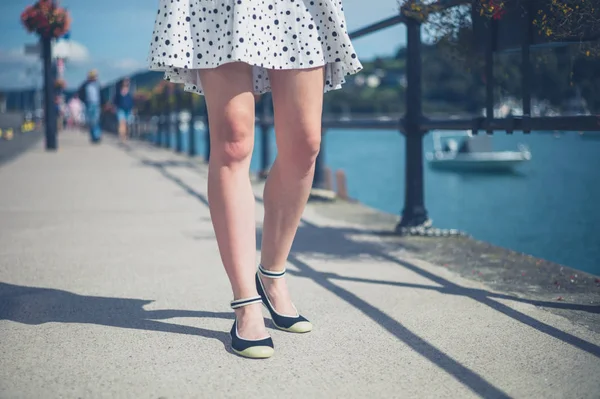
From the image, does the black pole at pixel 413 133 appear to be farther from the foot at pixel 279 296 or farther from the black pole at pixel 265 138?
the black pole at pixel 265 138

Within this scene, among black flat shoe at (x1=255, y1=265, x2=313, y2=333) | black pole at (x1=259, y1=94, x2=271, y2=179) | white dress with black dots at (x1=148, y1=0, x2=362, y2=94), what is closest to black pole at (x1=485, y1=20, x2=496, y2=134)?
white dress with black dots at (x1=148, y1=0, x2=362, y2=94)

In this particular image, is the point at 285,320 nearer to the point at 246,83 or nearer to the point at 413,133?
the point at 246,83

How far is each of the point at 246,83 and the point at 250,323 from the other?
28.1 inches

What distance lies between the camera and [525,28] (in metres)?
2.94

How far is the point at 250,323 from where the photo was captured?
Result: 82.6 inches

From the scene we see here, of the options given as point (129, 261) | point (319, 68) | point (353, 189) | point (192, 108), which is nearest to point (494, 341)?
point (319, 68)

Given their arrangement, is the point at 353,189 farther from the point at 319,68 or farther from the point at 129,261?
the point at 319,68

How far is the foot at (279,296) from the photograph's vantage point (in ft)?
7.62

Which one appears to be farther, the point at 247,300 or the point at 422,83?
the point at 422,83

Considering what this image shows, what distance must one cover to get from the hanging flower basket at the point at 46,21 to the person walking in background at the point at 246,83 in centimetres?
1292

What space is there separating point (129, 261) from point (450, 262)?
4.99 feet

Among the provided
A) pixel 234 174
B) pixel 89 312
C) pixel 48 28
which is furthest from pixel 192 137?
pixel 234 174

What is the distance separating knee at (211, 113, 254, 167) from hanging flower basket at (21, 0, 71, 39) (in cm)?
1313

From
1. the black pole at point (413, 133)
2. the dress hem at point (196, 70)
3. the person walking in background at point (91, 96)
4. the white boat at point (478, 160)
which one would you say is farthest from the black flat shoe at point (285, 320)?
the white boat at point (478, 160)
